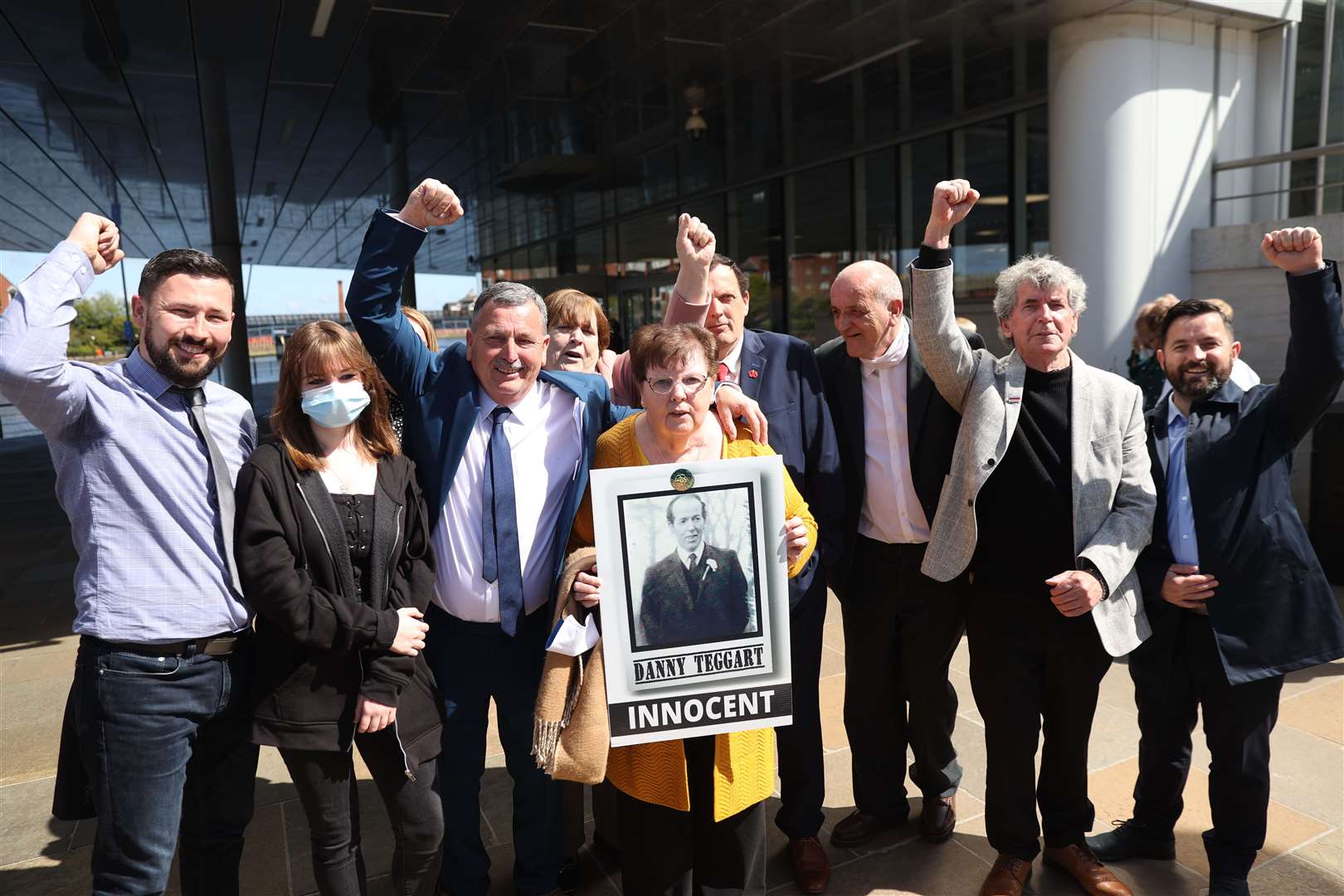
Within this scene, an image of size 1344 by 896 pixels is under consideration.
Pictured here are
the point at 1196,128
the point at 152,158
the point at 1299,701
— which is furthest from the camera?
the point at 152,158

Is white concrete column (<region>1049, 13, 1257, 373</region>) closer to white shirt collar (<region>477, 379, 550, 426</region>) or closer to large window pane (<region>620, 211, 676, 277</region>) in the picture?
white shirt collar (<region>477, 379, 550, 426</region>)

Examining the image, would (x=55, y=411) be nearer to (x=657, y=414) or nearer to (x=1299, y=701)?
(x=657, y=414)

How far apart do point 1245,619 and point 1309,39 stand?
7664mm

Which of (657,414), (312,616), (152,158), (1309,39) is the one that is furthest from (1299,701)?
(152,158)

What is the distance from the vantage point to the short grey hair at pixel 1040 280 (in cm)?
280

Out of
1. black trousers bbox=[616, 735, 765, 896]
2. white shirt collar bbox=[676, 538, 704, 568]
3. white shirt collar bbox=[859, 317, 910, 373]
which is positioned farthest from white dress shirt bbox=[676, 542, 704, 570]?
white shirt collar bbox=[859, 317, 910, 373]

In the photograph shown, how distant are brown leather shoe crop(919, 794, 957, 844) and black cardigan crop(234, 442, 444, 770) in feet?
6.45

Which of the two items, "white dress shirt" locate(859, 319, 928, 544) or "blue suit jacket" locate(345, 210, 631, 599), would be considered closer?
"blue suit jacket" locate(345, 210, 631, 599)

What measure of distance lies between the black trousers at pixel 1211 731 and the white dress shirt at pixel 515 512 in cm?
220

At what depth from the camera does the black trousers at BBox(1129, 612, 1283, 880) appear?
9.29 feet

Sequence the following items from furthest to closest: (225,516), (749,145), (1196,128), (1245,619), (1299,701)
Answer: (749,145), (1196,128), (1299,701), (1245,619), (225,516)

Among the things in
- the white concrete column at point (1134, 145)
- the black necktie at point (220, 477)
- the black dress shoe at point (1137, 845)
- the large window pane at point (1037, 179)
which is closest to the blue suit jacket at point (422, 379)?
the black necktie at point (220, 477)

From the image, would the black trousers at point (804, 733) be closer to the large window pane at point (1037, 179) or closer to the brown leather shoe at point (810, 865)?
the brown leather shoe at point (810, 865)

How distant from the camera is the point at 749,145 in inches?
512
